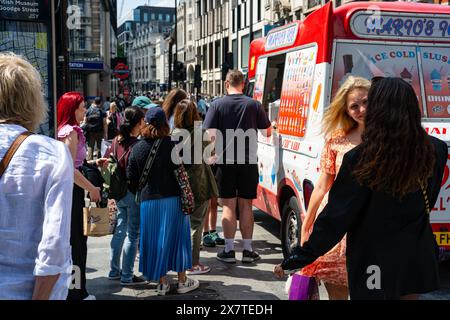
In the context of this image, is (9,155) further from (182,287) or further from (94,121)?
(94,121)

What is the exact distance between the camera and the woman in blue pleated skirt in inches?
189

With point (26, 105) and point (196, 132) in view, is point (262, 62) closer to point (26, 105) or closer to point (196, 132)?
point (196, 132)

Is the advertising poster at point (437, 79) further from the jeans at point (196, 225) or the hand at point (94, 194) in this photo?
the hand at point (94, 194)

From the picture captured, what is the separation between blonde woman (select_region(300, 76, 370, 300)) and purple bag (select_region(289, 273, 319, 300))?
64 mm

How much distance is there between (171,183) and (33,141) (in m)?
2.81

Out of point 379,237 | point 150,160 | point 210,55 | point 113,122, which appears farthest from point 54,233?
point 210,55

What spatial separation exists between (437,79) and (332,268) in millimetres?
2872

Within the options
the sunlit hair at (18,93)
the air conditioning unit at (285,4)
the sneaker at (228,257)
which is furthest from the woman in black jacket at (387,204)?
the air conditioning unit at (285,4)

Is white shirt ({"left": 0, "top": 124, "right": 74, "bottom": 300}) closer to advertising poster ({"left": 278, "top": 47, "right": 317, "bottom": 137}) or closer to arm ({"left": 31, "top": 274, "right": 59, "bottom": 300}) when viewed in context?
arm ({"left": 31, "top": 274, "right": 59, "bottom": 300})

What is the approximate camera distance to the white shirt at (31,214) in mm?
2029

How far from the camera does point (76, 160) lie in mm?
4430

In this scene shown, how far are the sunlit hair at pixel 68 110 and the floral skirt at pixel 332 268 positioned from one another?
2.21 meters

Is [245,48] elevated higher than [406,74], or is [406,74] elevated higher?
[245,48]

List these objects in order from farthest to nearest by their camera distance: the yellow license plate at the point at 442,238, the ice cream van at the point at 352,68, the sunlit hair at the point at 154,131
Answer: the ice cream van at the point at 352,68 → the sunlit hair at the point at 154,131 → the yellow license plate at the point at 442,238
